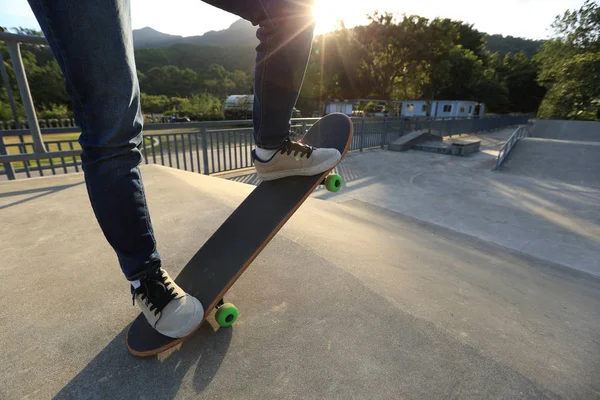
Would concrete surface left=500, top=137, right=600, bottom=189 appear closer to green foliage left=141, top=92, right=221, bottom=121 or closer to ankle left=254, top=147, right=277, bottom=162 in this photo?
ankle left=254, top=147, right=277, bottom=162

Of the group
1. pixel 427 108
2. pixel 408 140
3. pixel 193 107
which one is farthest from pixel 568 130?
pixel 193 107

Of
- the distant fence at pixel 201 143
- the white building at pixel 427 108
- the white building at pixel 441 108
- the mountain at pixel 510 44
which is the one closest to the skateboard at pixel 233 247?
the distant fence at pixel 201 143

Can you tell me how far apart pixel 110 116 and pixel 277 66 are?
2.30ft

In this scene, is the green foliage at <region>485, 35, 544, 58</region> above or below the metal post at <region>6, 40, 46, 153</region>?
above

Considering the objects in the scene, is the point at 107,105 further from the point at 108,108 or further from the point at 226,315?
the point at 226,315

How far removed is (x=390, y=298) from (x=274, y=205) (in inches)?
30.4

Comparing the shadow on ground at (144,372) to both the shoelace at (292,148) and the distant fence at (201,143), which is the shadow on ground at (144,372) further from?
the distant fence at (201,143)

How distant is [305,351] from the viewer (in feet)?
3.58

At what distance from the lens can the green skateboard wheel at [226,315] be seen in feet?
3.84

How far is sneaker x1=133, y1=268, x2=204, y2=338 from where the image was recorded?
1031mm

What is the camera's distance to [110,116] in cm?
87

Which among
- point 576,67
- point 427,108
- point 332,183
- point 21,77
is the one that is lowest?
point 332,183

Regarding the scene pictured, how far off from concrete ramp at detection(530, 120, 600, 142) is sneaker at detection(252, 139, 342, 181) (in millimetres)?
23267

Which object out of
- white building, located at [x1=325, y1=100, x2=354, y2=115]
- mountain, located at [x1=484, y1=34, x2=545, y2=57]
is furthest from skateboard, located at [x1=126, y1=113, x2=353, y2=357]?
mountain, located at [x1=484, y1=34, x2=545, y2=57]
